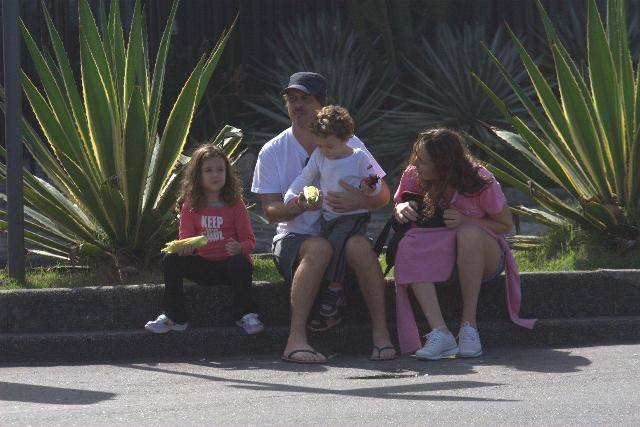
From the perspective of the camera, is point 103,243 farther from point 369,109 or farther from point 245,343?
point 369,109

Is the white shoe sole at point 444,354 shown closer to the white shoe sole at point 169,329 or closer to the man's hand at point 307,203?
the man's hand at point 307,203

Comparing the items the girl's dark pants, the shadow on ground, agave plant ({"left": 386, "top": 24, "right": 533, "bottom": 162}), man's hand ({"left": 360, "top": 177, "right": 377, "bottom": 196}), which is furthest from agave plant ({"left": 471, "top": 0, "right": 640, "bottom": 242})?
agave plant ({"left": 386, "top": 24, "right": 533, "bottom": 162})

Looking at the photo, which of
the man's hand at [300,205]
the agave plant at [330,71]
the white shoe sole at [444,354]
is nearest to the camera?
the white shoe sole at [444,354]

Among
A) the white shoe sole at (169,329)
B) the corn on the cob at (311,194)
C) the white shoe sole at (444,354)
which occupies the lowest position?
the white shoe sole at (444,354)

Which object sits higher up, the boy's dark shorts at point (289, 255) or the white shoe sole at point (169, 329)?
the boy's dark shorts at point (289, 255)

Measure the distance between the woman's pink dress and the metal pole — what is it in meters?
1.87

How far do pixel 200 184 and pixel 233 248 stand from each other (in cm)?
40

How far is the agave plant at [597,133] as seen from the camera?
23.8ft

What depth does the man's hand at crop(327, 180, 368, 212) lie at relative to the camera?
6.49m

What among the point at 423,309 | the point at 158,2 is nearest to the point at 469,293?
the point at 423,309

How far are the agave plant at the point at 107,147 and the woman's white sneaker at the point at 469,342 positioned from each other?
68.2 inches

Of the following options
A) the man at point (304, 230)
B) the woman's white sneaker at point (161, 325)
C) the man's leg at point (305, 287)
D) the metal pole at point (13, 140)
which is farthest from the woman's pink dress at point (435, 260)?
the metal pole at point (13, 140)

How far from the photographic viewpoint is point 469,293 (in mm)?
6348

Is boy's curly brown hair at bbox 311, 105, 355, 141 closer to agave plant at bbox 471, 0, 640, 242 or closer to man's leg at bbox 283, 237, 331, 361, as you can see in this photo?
man's leg at bbox 283, 237, 331, 361
